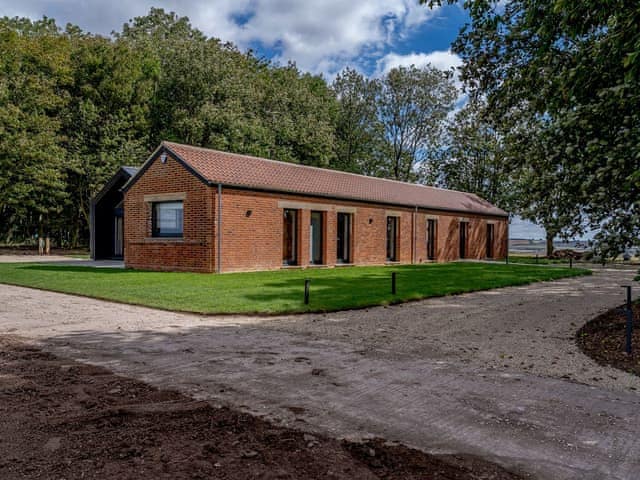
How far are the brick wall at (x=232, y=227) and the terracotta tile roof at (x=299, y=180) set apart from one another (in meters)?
0.39

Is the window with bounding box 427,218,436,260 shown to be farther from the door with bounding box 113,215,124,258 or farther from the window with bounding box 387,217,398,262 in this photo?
the door with bounding box 113,215,124,258

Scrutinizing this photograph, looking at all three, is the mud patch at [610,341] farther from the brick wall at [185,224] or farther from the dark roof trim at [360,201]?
the dark roof trim at [360,201]

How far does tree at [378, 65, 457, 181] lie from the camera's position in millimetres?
46188

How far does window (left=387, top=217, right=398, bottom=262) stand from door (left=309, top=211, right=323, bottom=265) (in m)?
4.94

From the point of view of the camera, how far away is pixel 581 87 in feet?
24.1

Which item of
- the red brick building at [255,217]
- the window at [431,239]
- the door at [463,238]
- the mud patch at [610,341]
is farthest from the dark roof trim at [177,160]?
the door at [463,238]

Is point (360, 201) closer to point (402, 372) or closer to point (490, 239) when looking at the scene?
point (490, 239)

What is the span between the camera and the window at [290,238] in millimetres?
20812

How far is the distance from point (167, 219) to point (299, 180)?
233 inches

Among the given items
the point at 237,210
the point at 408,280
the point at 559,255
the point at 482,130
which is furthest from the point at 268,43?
the point at 408,280

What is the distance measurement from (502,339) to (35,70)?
39565mm

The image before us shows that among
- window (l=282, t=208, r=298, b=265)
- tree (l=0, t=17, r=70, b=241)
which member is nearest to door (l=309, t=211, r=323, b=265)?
window (l=282, t=208, r=298, b=265)

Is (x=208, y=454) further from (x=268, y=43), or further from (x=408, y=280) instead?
(x=268, y=43)


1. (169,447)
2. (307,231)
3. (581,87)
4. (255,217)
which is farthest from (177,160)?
(169,447)
